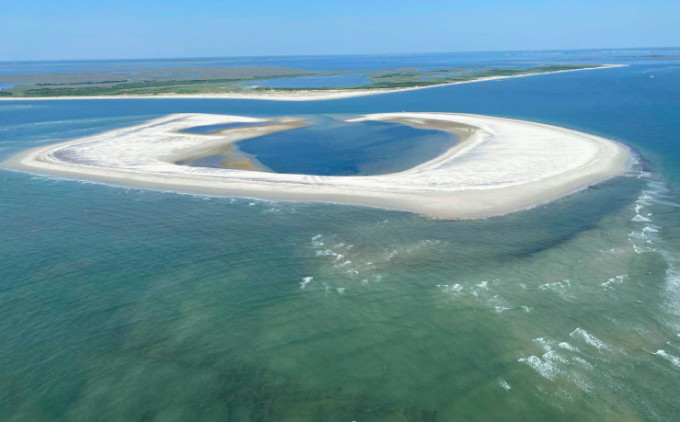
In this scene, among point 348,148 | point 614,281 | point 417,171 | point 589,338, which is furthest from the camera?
point 348,148

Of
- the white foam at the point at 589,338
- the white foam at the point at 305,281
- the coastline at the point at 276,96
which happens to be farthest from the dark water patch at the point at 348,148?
the coastline at the point at 276,96

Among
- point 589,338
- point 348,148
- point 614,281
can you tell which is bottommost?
point 589,338

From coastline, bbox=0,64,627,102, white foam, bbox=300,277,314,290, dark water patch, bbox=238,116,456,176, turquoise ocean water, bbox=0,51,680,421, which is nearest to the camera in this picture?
turquoise ocean water, bbox=0,51,680,421

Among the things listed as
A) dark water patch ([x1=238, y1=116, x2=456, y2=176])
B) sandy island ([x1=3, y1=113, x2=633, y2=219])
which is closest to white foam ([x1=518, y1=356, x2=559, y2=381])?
sandy island ([x1=3, y1=113, x2=633, y2=219])

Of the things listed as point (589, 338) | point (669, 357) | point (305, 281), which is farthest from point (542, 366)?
point (305, 281)

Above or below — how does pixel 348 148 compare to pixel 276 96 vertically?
below

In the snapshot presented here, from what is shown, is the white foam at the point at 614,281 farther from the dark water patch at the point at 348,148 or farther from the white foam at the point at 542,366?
the dark water patch at the point at 348,148

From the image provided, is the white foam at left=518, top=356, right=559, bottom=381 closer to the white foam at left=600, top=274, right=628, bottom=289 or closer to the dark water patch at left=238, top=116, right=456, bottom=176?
the white foam at left=600, top=274, right=628, bottom=289

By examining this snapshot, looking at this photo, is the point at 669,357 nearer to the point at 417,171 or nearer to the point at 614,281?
the point at 614,281
